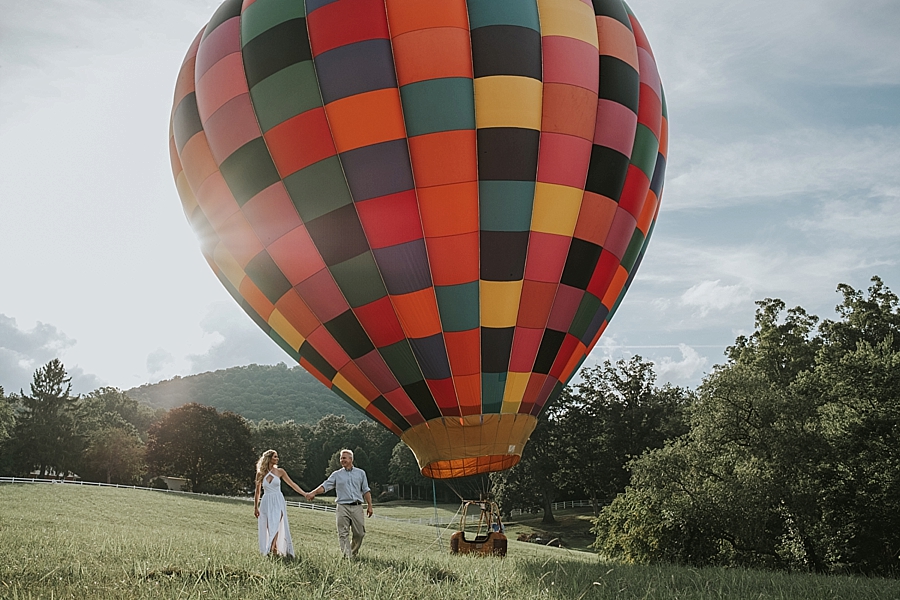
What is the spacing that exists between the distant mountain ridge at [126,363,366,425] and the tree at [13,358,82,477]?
66.6 m

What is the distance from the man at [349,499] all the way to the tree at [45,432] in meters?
A: 49.0

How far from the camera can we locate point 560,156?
8227mm

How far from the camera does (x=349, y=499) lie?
7492mm

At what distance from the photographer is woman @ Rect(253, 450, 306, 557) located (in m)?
6.91

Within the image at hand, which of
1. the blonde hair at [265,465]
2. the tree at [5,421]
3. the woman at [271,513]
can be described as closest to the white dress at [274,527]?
the woman at [271,513]

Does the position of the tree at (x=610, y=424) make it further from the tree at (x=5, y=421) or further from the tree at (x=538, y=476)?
the tree at (x=5, y=421)

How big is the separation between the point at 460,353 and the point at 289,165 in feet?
10.4

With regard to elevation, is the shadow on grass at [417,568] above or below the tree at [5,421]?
below

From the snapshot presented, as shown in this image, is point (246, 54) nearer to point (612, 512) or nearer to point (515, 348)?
point (515, 348)

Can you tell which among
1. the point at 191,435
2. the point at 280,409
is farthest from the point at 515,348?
the point at 280,409

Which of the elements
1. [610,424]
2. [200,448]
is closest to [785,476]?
[610,424]

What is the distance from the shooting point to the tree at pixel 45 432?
47.3 m

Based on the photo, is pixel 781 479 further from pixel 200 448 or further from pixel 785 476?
pixel 200 448

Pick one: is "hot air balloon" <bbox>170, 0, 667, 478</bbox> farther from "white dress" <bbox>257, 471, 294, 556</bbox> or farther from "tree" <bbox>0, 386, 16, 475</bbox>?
"tree" <bbox>0, 386, 16, 475</bbox>
